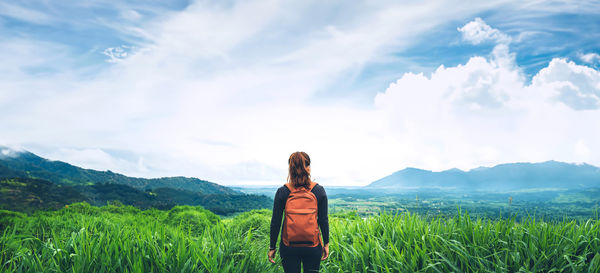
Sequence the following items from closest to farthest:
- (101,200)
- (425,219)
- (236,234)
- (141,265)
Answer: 1. (141,265)
2. (236,234)
3. (425,219)
4. (101,200)

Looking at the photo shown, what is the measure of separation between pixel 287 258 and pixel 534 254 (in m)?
3.70

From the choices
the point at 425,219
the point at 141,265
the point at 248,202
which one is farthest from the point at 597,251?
the point at 248,202

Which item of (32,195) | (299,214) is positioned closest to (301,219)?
(299,214)

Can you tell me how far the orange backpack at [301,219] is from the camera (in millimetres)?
3744

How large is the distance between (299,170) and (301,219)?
0.60 metres

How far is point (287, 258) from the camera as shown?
3904 millimetres

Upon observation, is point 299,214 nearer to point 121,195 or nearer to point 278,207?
point 278,207

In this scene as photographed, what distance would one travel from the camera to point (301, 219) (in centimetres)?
375

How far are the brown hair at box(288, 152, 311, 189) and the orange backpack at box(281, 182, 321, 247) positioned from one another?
3.4 inches

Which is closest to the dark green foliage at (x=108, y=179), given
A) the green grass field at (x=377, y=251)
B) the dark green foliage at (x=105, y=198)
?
the dark green foliage at (x=105, y=198)

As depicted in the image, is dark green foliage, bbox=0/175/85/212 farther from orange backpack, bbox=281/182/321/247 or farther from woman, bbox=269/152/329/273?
orange backpack, bbox=281/182/321/247

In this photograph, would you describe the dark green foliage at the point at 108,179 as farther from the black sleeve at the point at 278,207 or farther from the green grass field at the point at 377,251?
the black sleeve at the point at 278,207

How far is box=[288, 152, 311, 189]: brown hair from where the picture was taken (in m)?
3.81

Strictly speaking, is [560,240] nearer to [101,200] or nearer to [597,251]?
[597,251]
